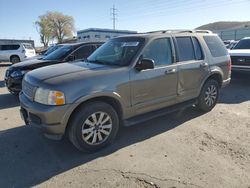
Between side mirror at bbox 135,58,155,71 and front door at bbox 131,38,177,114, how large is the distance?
0.09 m

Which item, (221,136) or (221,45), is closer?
(221,136)

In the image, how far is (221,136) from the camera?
4.55 meters

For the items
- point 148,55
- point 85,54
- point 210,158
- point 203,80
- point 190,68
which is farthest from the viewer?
point 85,54

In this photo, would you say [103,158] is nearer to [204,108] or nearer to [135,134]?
[135,134]

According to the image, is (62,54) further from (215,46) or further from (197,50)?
(215,46)

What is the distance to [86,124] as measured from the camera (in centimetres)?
380

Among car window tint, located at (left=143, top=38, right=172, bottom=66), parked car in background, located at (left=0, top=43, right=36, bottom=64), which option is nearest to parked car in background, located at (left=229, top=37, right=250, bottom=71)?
car window tint, located at (left=143, top=38, right=172, bottom=66)

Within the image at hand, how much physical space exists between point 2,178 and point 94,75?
1938 millimetres

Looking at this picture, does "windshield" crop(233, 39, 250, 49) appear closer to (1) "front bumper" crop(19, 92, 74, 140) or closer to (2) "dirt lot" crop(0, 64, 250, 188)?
(2) "dirt lot" crop(0, 64, 250, 188)

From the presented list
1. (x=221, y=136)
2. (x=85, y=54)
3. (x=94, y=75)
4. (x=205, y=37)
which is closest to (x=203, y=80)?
(x=205, y=37)

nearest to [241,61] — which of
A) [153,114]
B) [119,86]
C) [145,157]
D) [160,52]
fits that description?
[160,52]

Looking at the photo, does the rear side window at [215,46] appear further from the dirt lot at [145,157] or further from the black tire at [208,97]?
the dirt lot at [145,157]

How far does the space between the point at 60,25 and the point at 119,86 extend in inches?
3356

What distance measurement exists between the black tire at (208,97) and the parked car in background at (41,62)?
413 cm
